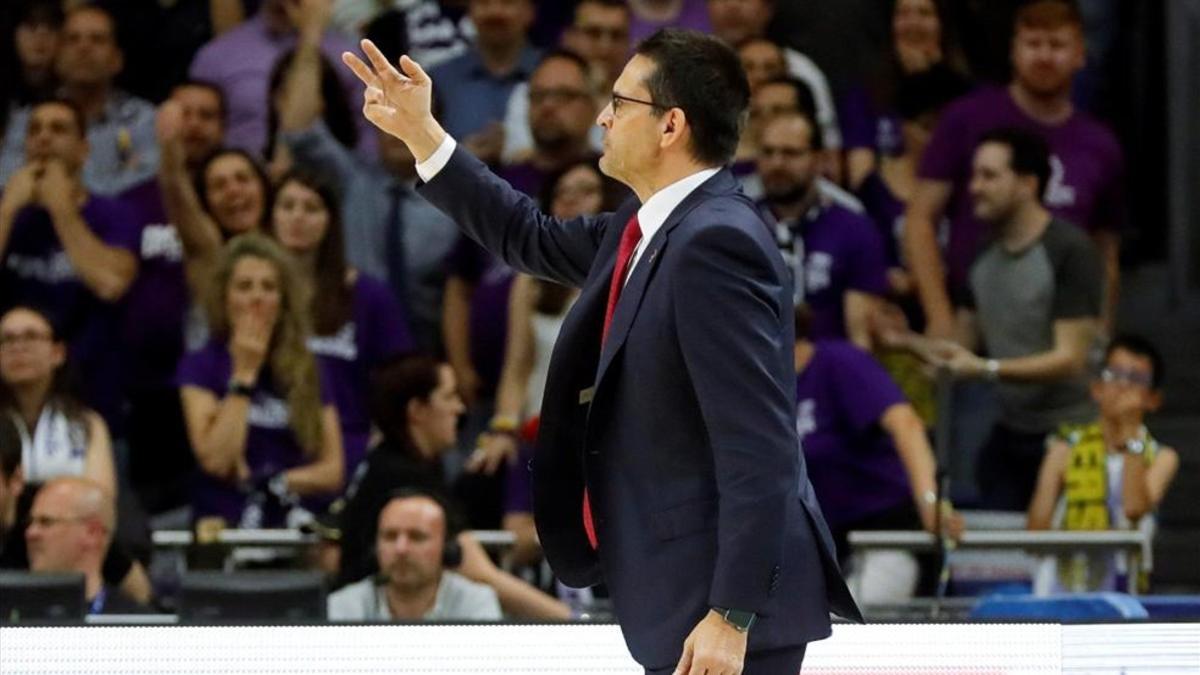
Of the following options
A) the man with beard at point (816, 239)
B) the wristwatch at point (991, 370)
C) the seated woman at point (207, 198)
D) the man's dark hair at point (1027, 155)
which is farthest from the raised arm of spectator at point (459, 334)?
the man's dark hair at point (1027, 155)

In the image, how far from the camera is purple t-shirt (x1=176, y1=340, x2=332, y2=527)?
7.91 m

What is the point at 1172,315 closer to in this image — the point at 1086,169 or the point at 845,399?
the point at 1086,169

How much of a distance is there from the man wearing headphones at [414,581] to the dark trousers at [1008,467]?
2.35m

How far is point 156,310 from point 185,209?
392 mm

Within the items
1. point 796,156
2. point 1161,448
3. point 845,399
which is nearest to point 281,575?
point 845,399

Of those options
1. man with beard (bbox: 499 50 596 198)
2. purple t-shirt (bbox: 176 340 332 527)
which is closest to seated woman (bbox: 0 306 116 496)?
purple t-shirt (bbox: 176 340 332 527)

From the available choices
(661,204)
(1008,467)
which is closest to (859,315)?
(1008,467)

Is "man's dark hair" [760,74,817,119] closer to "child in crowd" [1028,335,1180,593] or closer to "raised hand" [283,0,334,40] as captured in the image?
"child in crowd" [1028,335,1180,593]

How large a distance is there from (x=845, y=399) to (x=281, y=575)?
2.43 meters

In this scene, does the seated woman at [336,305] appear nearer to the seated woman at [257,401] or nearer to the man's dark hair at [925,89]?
the seated woman at [257,401]

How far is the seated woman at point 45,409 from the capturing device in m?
7.67

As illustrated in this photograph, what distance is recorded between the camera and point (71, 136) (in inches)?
343

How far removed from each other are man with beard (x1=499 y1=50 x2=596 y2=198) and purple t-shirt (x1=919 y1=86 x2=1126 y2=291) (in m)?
1.35

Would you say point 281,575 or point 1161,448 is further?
point 1161,448
